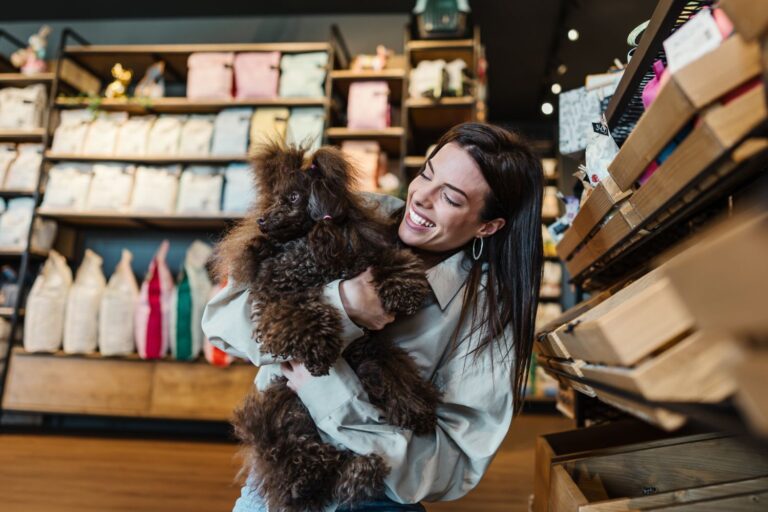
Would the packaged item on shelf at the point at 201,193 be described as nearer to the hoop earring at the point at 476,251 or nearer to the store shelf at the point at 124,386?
the store shelf at the point at 124,386

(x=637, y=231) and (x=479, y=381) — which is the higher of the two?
(x=637, y=231)

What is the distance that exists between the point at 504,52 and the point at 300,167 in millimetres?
Result: 5025

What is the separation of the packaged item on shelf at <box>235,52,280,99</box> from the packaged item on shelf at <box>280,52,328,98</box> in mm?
76

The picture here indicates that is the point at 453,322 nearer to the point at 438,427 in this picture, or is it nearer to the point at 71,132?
the point at 438,427

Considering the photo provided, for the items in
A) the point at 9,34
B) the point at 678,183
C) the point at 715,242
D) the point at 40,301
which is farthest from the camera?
the point at 9,34

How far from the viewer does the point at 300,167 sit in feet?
4.11

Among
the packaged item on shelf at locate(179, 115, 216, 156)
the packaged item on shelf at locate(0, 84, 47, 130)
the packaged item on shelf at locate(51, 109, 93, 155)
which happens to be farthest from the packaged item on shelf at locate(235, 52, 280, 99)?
the packaged item on shelf at locate(0, 84, 47, 130)

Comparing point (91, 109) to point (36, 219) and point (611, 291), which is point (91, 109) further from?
point (611, 291)

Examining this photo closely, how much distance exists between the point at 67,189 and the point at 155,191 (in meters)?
0.63

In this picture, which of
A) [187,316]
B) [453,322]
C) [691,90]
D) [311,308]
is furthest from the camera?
[187,316]

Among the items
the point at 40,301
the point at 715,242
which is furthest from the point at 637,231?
the point at 40,301

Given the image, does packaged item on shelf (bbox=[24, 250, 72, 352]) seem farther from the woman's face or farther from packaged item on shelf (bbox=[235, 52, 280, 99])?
the woman's face

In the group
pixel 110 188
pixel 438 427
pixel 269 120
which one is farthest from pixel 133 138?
pixel 438 427

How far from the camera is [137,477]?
2.87 meters
